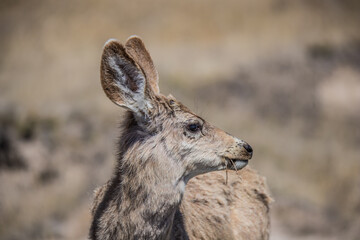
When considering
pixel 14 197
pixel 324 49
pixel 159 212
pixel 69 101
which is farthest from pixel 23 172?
pixel 324 49

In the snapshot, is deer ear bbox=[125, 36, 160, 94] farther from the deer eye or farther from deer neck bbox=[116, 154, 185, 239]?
deer neck bbox=[116, 154, 185, 239]

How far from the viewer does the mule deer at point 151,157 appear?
4340 mm

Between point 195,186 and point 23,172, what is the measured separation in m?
8.26

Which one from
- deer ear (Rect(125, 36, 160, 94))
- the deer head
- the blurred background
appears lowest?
the deer head

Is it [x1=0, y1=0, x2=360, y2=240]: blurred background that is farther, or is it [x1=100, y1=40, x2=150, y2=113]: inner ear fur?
[x1=0, y1=0, x2=360, y2=240]: blurred background

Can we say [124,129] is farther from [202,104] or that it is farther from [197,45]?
[197,45]

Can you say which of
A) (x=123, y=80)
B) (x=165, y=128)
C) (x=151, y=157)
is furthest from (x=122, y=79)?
(x=151, y=157)

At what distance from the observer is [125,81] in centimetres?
438

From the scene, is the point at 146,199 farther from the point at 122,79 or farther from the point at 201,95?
the point at 201,95

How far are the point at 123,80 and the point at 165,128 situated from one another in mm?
605

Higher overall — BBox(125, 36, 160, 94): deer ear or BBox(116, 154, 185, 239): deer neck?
BBox(125, 36, 160, 94): deer ear

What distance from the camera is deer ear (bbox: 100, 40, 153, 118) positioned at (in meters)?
4.27

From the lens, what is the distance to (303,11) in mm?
19094

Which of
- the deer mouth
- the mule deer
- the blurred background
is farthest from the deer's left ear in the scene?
the blurred background
